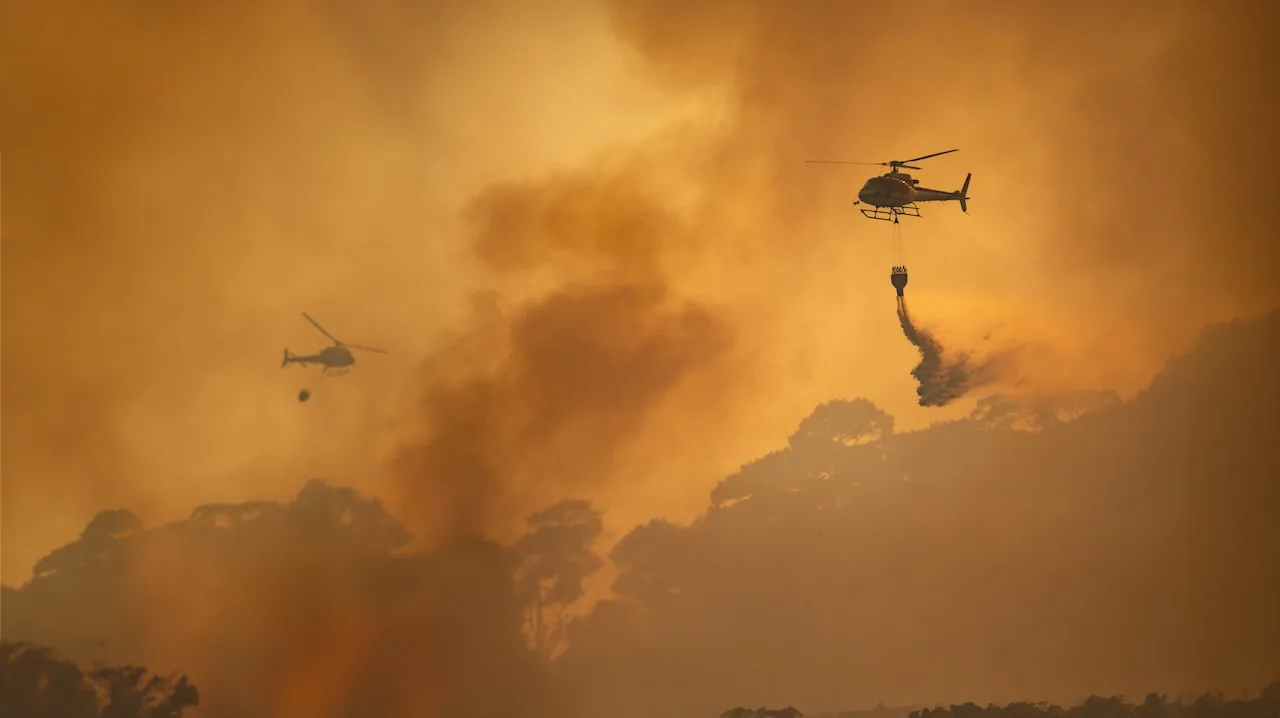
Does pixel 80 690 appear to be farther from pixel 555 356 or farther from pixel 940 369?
pixel 940 369

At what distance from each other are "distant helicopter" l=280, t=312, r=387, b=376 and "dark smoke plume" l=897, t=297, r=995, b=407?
3.56m

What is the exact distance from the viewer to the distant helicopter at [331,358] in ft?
18.9

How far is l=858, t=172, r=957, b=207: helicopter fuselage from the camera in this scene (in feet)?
19.3

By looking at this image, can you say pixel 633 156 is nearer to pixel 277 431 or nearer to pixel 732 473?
pixel 732 473

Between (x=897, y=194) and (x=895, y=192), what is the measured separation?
0.02 metres

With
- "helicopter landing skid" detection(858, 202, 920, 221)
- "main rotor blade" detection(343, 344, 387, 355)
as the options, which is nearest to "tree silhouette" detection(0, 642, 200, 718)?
"main rotor blade" detection(343, 344, 387, 355)

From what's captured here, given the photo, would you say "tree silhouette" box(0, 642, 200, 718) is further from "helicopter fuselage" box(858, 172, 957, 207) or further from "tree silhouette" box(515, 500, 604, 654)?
"helicopter fuselage" box(858, 172, 957, 207)

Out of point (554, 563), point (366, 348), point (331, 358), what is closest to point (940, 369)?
point (554, 563)

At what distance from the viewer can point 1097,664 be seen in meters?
5.72

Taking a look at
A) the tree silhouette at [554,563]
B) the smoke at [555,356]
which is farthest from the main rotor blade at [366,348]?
the tree silhouette at [554,563]

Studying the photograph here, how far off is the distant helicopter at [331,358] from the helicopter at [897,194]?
324 centimetres

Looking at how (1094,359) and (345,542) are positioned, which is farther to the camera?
(1094,359)

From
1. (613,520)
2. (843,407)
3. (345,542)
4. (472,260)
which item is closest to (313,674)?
(345,542)

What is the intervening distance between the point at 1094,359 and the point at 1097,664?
1946 millimetres
